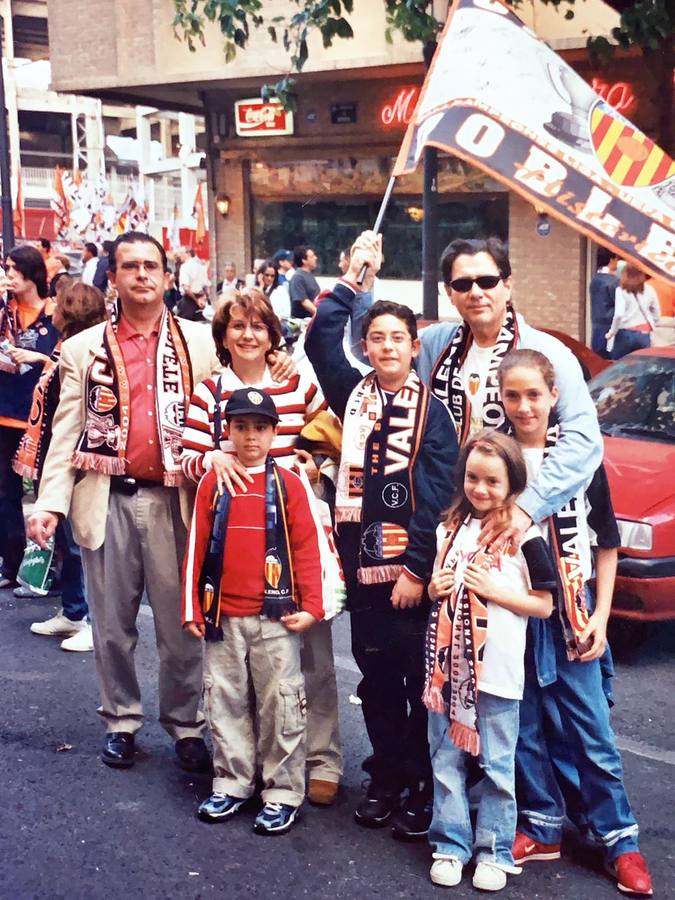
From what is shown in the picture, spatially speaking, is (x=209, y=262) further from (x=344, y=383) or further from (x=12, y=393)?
(x=344, y=383)

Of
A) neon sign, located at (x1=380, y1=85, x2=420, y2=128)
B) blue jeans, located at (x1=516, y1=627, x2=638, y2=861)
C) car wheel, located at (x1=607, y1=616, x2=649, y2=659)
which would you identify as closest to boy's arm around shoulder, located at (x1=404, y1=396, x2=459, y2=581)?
blue jeans, located at (x1=516, y1=627, x2=638, y2=861)

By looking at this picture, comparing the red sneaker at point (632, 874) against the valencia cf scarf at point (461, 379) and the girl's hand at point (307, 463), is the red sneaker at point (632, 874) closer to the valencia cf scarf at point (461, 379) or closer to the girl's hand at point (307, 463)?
the valencia cf scarf at point (461, 379)

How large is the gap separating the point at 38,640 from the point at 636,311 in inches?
309

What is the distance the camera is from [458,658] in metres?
3.46

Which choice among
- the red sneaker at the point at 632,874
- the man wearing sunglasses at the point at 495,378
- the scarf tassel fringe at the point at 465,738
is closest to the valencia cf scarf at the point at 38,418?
the man wearing sunglasses at the point at 495,378

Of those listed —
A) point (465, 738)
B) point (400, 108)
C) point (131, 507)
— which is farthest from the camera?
point (400, 108)

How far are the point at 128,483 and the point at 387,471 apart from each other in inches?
44.6

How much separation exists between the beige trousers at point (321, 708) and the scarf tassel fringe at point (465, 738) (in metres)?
0.76

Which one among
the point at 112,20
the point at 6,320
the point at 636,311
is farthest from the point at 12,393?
the point at 112,20

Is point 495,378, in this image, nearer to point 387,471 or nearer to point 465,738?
point 387,471

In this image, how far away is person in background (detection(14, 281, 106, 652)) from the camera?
5.34m

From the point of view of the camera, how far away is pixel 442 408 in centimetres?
379

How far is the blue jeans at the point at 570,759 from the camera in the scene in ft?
11.7

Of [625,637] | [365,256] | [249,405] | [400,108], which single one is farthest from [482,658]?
[400,108]
